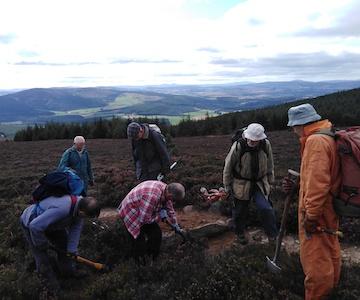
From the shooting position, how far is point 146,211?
6043mm

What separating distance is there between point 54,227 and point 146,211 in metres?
1.26

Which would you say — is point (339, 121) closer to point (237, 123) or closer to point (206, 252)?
point (237, 123)

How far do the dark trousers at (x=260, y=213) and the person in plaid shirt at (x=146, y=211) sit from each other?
123 centimetres

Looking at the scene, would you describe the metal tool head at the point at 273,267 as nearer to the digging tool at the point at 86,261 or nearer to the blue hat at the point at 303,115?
the blue hat at the point at 303,115

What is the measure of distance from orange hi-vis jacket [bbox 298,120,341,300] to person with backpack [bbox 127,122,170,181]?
368 cm

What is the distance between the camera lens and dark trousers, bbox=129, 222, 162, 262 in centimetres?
636

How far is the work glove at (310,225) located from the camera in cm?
429

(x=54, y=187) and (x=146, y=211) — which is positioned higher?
(x=54, y=187)

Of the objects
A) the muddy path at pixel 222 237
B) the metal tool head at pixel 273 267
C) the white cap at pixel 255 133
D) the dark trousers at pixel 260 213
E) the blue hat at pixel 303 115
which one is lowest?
the muddy path at pixel 222 237

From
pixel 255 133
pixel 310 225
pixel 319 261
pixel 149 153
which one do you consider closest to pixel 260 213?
pixel 255 133

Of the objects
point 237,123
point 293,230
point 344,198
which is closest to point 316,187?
point 344,198

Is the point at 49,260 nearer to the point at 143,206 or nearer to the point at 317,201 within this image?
the point at 143,206

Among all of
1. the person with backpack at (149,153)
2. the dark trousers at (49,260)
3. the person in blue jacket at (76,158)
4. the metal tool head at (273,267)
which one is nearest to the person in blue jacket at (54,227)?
the dark trousers at (49,260)

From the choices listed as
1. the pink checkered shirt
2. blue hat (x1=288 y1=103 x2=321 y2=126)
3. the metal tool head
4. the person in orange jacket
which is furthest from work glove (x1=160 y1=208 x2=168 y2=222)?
blue hat (x1=288 y1=103 x2=321 y2=126)
